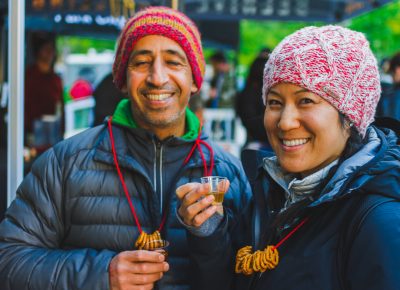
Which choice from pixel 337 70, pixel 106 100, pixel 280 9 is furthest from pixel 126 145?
pixel 280 9

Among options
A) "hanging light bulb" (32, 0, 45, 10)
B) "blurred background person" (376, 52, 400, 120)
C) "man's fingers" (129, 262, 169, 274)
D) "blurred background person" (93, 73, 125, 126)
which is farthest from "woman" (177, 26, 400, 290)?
"blurred background person" (376, 52, 400, 120)

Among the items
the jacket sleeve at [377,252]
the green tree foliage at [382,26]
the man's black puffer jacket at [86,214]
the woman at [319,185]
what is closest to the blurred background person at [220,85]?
the green tree foliage at [382,26]

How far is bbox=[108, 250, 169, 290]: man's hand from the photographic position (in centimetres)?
→ 198

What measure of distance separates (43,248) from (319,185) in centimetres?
113

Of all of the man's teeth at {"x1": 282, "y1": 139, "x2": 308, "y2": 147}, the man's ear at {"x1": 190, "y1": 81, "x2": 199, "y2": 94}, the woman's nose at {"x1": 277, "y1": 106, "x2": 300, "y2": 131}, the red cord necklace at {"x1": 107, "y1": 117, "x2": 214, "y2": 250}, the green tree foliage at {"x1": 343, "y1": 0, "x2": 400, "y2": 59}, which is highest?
the green tree foliage at {"x1": 343, "y1": 0, "x2": 400, "y2": 59}

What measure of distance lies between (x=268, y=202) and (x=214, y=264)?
307mm

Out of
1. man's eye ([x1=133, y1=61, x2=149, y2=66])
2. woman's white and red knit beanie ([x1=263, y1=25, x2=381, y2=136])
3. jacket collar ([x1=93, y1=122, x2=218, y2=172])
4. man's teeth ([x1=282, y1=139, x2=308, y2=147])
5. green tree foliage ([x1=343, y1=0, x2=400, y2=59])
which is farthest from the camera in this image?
green tree foliage ([x1=343, y1=0, x2=400, y2=59])

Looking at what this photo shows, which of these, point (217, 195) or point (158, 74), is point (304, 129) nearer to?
point (217, 195)

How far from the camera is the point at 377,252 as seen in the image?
1520 mm

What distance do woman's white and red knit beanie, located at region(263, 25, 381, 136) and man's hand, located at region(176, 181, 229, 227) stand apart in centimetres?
47

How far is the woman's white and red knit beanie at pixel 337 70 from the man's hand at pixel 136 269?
0.79 meters

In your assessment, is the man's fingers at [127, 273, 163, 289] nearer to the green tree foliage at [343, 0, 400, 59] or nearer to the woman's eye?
the woman's eye

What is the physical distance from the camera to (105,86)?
4.73 m

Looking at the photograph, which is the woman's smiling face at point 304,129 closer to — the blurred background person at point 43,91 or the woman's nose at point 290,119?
the woman's nose at point 290,119
